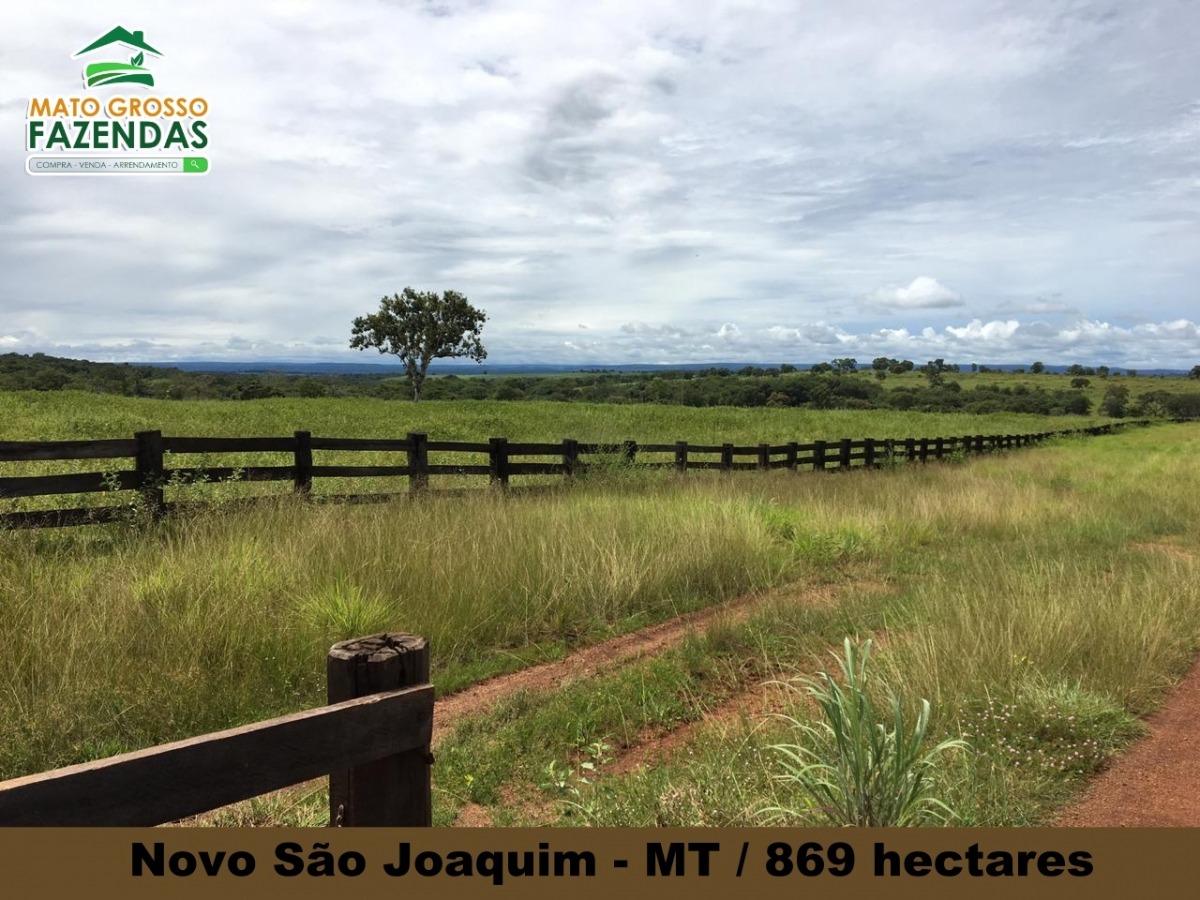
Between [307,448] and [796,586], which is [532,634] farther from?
[307,448]

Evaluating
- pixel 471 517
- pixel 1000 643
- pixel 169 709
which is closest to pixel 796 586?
pixel 1000 643

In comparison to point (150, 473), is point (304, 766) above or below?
below

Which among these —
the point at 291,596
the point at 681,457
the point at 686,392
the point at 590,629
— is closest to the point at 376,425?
the point at 681,457

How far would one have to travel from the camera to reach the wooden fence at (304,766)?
5.22ft

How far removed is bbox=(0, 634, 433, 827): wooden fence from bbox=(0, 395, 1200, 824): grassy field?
1.54 metres

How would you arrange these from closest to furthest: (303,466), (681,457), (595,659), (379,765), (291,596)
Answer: (379,765) < (291,596) < (595,659) < (303,466) < (681,457)

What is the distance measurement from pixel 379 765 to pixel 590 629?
4.54 metres

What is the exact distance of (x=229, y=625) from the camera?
4922 millimetres

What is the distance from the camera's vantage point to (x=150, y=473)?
25.2ft

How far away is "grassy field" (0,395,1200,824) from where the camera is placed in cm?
383

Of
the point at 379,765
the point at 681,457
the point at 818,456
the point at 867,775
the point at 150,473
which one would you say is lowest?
the point at 867,775

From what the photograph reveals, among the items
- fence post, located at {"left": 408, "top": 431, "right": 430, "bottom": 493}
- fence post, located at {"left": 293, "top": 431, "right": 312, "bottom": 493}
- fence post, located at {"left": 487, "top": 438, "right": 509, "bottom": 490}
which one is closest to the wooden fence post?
fence post, located at {"left": 487, "top": 438, "right": 509, "bottom": 490}

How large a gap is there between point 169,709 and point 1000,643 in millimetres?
5338

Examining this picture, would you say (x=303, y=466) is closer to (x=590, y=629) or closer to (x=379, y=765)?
(x=590, y=629)
